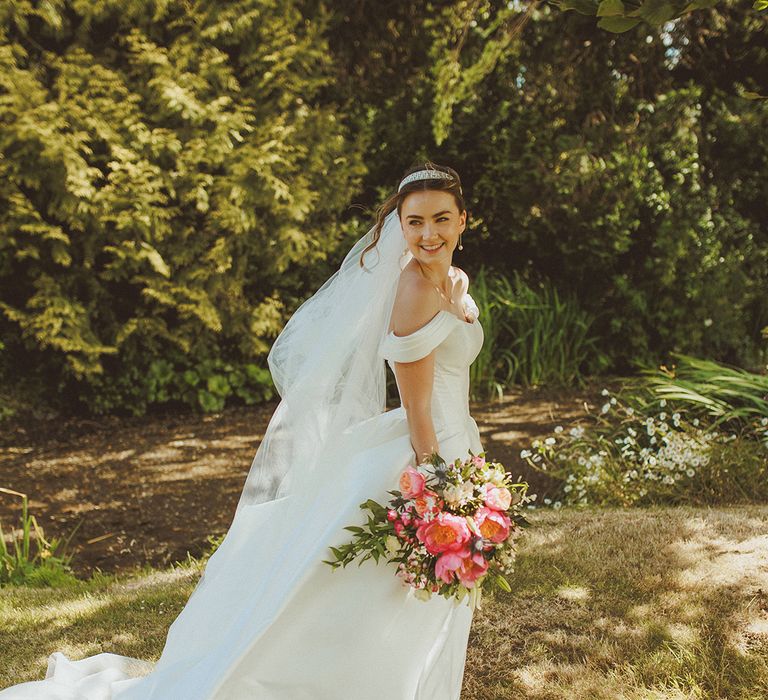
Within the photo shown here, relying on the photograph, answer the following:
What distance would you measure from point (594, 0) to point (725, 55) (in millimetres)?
7024

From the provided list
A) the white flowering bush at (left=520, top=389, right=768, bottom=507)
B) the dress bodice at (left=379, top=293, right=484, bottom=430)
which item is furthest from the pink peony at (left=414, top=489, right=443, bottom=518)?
the white flowering bush at (left=520, top=389, right=768, bottom=507)

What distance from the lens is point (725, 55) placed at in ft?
26.6

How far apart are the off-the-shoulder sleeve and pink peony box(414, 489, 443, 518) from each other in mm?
440

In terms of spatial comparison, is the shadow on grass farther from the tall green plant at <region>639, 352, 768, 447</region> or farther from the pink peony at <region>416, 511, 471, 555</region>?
the tall green plant at <region>639, 352, 768, 447</region>

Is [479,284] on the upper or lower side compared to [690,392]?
upper

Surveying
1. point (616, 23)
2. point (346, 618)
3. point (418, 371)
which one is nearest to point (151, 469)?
point (346, 618)

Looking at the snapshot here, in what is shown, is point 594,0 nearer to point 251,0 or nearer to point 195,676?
point 195,676

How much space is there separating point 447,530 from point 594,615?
1658 mm

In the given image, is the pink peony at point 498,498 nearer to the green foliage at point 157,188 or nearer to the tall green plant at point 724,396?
the tall green plant at point 724,396

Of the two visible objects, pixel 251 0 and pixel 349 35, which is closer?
pixel 251 0

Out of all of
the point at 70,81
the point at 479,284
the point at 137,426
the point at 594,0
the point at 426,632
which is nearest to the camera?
the point at 594,0

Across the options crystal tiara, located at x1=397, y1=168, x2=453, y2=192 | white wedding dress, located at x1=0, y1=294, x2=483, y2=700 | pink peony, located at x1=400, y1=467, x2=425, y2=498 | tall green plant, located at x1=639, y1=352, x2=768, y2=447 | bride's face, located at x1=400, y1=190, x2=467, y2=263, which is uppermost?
crystal tiara, located at x1=397, y1=168, x2=453, y2=192

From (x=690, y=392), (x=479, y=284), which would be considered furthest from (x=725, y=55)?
(x=690, y=392)

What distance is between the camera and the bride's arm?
8.11ft
